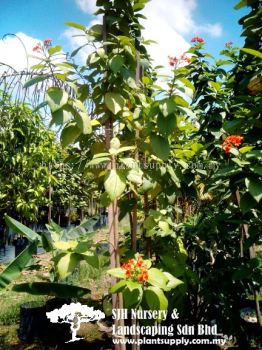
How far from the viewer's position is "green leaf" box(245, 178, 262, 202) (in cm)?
171

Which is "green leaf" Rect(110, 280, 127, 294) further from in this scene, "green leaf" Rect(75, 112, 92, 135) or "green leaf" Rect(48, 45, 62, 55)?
"green leaf" Rect(48, 45, 62, 55)

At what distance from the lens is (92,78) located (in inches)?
75.5

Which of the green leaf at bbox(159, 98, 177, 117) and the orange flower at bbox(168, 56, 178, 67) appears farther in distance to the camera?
the orange flower at bbox(168, 56, 178, 67)

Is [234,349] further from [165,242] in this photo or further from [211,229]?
[165,242]

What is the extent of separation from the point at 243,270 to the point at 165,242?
55cm

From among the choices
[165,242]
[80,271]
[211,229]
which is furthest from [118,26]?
[80,271]

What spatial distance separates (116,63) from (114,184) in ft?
2.04

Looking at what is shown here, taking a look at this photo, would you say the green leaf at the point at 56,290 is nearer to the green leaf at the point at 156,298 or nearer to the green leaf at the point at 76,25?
→ the green leaf at the point at 156,298

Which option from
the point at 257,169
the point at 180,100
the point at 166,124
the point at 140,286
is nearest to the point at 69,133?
the point at 166,124

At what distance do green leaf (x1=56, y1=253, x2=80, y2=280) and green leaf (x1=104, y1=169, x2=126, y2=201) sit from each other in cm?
32

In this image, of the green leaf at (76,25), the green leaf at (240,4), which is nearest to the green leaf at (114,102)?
the green leaf at (76,25)

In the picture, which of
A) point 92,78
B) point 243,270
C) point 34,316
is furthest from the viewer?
point 34,316

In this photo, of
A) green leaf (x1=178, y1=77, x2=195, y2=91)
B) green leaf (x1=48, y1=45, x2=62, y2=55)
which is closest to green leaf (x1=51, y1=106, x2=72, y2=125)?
green leaf (x1=48, y1=45, x2=62, y2=55)

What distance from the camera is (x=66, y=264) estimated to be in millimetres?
1442
